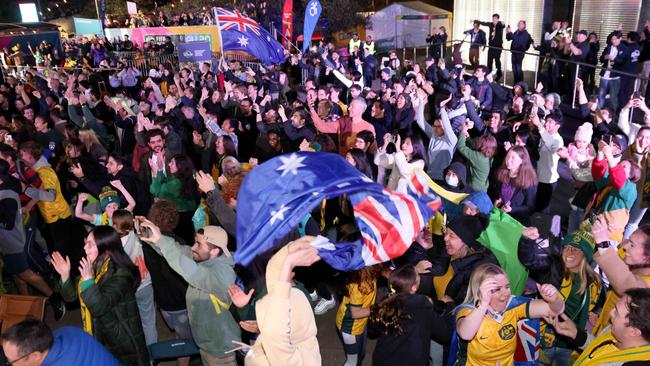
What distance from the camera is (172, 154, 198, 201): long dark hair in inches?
244

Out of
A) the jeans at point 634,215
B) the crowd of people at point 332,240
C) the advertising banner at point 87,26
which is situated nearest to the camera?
the crowd of people at point 332,240

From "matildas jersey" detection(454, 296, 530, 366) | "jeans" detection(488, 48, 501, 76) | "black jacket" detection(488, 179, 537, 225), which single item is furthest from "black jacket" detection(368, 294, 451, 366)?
"jeans" detection(488, 48, 501, 76)

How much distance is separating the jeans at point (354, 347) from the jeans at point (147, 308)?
5.59ft

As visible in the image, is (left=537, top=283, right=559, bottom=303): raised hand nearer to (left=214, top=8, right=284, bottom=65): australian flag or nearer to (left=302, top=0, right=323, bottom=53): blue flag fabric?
(left=214, top=8, right=284, bottom=65): australian flag

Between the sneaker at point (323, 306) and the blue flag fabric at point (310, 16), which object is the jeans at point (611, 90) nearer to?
the blue flag fabric at point (310, 16)

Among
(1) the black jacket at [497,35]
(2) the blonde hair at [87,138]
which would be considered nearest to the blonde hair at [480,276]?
(2) the blonde hair at [87,138]

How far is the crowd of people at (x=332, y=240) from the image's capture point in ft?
11.1

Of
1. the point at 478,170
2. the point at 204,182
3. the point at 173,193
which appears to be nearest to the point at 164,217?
the point at 204,182

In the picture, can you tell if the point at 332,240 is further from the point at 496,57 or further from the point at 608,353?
the point at 496,57

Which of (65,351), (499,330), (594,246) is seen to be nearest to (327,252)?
(499,330)

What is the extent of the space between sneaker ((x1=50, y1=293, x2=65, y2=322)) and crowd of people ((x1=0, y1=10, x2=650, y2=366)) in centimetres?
2

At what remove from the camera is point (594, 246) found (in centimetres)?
393

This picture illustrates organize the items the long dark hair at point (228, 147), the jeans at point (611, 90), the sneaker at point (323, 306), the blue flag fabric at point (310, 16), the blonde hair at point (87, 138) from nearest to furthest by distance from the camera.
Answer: the sneaker at point (323, 306), the long dark hair at point (228, 147), the blonde hair at point (87, 138), the jeans at point (611, 90), the blue flag fabric at point (310, 16)

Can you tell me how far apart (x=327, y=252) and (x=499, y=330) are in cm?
121
